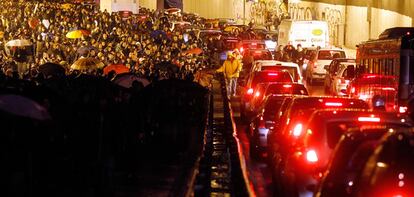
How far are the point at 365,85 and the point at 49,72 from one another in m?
8.04

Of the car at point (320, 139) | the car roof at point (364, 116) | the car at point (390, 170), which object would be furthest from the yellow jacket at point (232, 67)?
the car at point (390, 170)

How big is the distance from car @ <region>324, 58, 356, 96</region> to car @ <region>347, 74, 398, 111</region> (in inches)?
160

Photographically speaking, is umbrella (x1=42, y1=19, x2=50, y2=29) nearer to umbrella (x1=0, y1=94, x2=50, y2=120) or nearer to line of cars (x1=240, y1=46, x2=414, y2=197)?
line of cars (x1=240, y1=46, x2=414, y2=197)

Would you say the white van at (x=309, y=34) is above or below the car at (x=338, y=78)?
above

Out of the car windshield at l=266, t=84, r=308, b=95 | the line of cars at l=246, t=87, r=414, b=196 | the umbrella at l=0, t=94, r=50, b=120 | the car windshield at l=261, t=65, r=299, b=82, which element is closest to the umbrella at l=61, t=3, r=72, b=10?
the car windshield at l=261, t=65, r=299, b=82

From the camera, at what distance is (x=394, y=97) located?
2366cm

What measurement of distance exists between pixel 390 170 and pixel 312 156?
13.5ft

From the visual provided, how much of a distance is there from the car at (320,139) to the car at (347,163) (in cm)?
232

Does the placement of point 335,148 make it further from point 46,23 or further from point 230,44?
point 230,44

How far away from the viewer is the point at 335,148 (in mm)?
8742

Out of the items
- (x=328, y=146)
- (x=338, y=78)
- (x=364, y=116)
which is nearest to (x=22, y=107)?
(x=328, y=146)

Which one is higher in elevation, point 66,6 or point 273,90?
point 66,6

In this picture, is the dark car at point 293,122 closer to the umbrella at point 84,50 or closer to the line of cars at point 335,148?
the line of cars at point 335,148

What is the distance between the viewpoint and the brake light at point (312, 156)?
11219 millimetres
